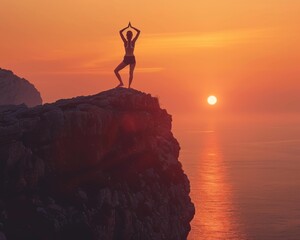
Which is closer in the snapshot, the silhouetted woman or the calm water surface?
the silhouetted woman

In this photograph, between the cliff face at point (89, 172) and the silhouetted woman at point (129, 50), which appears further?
the silhouetted woman at point (129, 50)

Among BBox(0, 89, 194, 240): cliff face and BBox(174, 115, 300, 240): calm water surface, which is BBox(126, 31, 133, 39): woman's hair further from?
BBox(174, 115, 300, 240): calm water surface

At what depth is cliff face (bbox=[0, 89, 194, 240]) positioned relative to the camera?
96.2 ft

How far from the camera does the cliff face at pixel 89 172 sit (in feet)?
96.2

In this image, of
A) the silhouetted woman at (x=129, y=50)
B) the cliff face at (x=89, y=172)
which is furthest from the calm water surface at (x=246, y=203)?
the silhouetted woman at (x=129, y=50)

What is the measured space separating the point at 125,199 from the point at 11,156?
8.80 metres

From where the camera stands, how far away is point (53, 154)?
31.4m

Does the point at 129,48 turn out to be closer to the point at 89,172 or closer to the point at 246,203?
the point at 89,172

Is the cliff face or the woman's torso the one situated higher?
the woman's torso

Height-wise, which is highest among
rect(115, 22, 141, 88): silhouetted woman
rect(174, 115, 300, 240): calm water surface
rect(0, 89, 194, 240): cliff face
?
rect(115, 22, 141, 88): silhouetted woman

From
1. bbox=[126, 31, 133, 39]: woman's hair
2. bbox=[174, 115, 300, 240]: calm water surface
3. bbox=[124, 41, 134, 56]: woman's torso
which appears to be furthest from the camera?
bbox=[174, 115, 300, 240]: calm water surface

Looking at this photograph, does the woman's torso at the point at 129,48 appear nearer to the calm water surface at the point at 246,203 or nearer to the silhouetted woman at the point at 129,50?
the silhouetted woman at the point at 129,50

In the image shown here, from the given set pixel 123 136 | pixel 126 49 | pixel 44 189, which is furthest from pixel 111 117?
pixel 44 189

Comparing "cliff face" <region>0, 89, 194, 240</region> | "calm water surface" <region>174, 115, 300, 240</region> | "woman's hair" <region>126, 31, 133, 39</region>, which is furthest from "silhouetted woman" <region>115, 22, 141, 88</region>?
"calm water surface" <region>174, 115, 300, 240</region>
